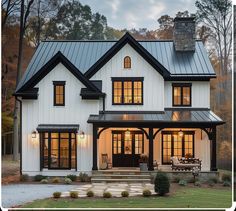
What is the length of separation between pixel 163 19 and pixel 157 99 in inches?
437

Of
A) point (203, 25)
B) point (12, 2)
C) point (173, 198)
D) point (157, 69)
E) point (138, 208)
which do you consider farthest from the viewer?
point (203, 25)

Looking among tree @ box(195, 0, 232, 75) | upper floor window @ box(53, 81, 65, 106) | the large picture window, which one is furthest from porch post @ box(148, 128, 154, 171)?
tree @ box(195, 0, 232, 75)

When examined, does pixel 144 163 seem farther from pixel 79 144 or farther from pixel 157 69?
pixel 157 69

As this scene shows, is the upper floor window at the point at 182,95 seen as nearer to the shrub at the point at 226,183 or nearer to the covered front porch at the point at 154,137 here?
the covered front porch at the point at 154,137

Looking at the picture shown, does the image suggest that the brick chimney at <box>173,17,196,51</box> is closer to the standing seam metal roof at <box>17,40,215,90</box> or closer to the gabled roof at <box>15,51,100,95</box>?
the standing seam metal roof at <box>17,40,215,90</box>

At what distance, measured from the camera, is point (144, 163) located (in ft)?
63.5

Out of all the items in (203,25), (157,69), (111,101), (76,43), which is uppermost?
(203,25)

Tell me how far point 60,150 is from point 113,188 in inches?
175

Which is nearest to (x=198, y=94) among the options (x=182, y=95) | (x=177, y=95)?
(x=182, y=95)

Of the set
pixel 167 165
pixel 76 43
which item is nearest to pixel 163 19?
pixel 76 43

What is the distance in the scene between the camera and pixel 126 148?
21344mm

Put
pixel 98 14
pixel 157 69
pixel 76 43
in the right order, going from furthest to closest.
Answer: pixel 98 14 < pixel 76 43 < pixel 157 69

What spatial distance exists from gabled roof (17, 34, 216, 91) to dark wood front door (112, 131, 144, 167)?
3377mm

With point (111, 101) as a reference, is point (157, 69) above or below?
above
